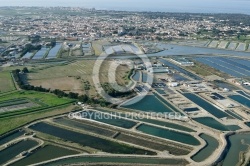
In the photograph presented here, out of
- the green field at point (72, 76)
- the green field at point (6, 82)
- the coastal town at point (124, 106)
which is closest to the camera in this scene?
the coastal town at point (124, 106)

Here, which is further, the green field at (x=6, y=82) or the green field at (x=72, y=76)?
the green field at (x=72, y=76)

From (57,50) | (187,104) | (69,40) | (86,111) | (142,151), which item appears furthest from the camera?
(69,40)

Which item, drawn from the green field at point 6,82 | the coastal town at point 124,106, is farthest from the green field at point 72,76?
the green field at point 6,82

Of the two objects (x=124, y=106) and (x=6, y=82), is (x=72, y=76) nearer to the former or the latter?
(x=6, y=82)

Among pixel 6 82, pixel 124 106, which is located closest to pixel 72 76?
pixel 6 82

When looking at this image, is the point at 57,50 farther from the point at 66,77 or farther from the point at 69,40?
the point at 66,77

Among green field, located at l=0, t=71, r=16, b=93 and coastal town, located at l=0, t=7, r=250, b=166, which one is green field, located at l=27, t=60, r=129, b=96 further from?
green field, located at l=0, t=71, r=16, b=93

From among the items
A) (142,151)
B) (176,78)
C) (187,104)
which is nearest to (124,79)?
(176,78)

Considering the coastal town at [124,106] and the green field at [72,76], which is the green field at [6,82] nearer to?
the coastal town at [124,106]
